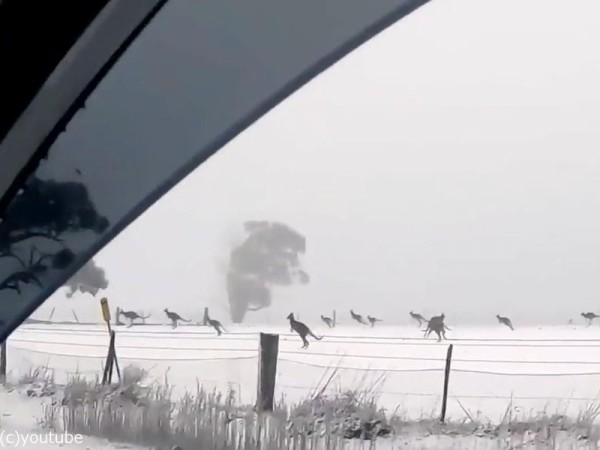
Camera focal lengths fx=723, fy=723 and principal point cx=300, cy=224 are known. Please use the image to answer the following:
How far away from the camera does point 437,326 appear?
51.6 inches

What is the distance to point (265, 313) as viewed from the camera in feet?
4.33

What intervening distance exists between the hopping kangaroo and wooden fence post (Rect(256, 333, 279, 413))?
0.93ft

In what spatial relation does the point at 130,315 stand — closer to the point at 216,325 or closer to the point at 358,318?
the point at 216,325

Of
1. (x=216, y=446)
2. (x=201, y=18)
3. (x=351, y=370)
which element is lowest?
(x=216, y=446)

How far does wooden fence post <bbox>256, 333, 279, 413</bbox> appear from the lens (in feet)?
4.50

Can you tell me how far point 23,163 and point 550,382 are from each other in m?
1.05

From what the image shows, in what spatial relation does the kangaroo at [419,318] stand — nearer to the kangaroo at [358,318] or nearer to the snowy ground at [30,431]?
the kangaroo at [358,318]

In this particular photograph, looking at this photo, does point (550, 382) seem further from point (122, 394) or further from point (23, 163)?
point (23, 163)

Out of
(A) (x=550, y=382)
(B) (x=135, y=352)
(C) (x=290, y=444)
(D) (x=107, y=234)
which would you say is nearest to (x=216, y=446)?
(C) (x=290, y=444)

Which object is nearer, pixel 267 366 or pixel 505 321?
pixel 505 321

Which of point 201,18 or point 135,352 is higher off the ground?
point 201,18

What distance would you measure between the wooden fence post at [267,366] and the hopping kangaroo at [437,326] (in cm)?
28

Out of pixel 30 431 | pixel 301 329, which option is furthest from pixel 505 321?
pixel 30 431

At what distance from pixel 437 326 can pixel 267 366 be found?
0.33 metres
